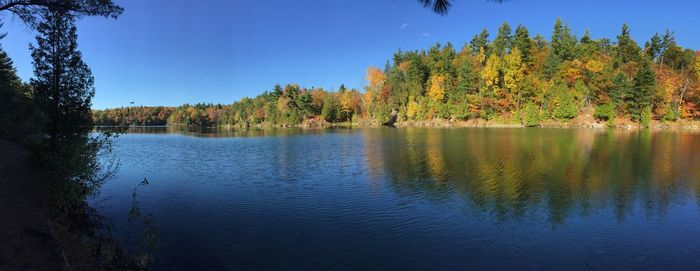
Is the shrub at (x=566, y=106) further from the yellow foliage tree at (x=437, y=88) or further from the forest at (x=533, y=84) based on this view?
the yellow foliage tree at (x=437, y=88)

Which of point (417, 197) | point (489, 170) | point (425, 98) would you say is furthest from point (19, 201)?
point (425, 98)

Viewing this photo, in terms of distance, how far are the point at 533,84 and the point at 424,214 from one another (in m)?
68.7

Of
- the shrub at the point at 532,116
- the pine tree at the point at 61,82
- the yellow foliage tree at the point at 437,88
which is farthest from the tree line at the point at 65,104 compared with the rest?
the yellow foliage tree at the point at 437,88

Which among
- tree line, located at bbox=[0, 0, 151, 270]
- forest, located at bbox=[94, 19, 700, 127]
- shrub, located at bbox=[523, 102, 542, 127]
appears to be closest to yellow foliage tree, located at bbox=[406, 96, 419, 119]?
forest, located at bbox=[94, 19, 700, 127]

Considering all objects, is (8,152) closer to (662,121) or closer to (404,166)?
Answer: (404,166)

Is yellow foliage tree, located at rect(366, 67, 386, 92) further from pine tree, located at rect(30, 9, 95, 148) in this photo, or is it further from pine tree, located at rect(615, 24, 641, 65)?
pine tree, located at rect(30, 9, 95, 148)

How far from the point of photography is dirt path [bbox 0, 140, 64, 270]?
6.14m

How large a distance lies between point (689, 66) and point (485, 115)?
35.7 m

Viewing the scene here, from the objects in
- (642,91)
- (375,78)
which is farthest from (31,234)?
(375,78)

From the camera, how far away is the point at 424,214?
38.8ft

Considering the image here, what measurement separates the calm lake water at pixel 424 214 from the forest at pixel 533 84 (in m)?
47.7

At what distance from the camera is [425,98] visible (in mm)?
86625

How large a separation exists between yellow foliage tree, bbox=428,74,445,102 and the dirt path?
78.0 m

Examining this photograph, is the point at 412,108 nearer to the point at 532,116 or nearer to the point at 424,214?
the point at 532,116
